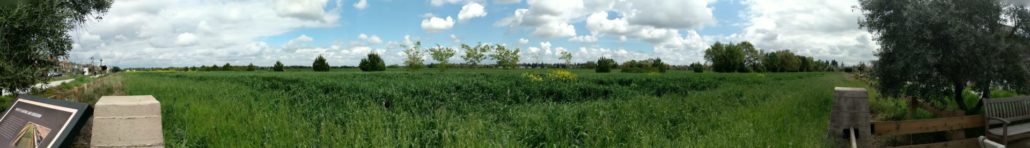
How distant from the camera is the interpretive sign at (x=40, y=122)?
441 cm

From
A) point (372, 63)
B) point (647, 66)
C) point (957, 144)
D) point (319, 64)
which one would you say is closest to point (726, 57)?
point (647, 66)

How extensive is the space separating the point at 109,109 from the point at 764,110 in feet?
27.7

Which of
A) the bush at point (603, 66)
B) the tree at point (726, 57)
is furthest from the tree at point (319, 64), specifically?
the tree at point (726, 57)

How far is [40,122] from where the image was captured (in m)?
4.92

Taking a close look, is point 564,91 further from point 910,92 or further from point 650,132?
point 650,132

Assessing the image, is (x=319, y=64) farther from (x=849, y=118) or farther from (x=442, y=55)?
Result: (x=849, y=118)

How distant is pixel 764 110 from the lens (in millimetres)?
9070

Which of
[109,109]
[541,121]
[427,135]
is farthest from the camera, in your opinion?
[541,121]

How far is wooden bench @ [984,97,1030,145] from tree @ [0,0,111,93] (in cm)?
1474

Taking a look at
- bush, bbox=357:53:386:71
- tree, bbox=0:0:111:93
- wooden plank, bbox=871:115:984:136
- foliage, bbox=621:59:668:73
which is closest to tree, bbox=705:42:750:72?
foliage, bbox=621:59:668:73

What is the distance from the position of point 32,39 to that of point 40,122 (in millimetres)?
6944

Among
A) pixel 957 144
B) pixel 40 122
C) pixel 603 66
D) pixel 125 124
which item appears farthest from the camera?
pixel 603 66

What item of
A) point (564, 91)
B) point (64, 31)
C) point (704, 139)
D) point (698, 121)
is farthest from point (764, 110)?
point (64, 31)

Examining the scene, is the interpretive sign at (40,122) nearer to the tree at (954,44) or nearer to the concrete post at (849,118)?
the concrete post at (849,118)
